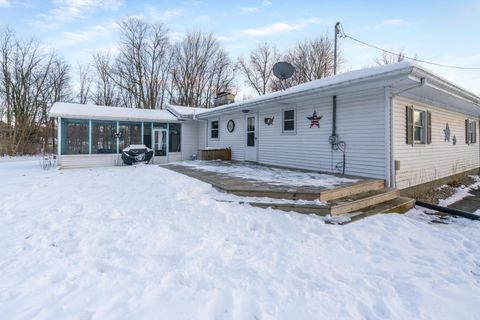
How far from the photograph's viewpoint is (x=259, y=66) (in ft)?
89.2

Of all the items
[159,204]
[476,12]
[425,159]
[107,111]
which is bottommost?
[159,204]

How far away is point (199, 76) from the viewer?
25922mm

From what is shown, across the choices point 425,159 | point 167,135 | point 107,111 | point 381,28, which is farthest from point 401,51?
point 107,111

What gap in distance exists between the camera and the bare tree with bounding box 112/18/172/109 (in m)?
24.8

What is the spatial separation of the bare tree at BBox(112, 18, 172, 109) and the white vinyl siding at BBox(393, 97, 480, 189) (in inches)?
891

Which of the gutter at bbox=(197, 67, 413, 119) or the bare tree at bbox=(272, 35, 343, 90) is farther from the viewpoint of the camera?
the bare tree at bbox=(272, 35, 343, 90)

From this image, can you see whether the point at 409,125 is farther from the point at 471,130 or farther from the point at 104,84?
the point at 104,84

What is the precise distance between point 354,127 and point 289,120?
2.47 metres

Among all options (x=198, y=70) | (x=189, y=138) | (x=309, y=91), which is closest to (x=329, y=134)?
(x=309, y=91)

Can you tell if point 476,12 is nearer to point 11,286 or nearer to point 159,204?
point 159,204

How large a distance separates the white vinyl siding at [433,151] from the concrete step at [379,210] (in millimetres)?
1298

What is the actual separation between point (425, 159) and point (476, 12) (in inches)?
230

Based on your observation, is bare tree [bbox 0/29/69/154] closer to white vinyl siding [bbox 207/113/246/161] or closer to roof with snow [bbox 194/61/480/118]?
white vinyl siding [bbox 207/113/246/161]

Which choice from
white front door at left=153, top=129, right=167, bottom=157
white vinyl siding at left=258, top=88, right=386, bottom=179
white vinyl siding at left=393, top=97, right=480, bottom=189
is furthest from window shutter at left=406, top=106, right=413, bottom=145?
white front door at left=153, top=129, right=167, bottom=157
